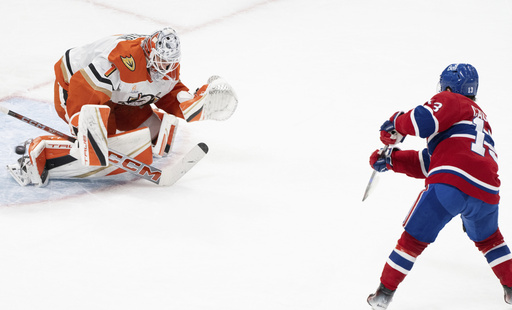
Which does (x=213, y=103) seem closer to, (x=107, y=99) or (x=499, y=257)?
(x=107, y=99)

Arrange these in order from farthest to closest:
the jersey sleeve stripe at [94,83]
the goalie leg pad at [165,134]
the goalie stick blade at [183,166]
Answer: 1. the goalie leg pad at [165,134]
2. the goalie stick blade at [183,166]
3. the jersey sleeve stripe at [94,83]

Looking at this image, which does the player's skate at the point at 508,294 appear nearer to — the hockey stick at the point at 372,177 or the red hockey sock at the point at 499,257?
the red hockey sock at the point at 499,257

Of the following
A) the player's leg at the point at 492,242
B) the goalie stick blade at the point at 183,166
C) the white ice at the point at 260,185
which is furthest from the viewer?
the goalie stick blade at the point at 183,166

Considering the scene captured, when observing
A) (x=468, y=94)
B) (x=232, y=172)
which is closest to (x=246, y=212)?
(x=232, y=172)

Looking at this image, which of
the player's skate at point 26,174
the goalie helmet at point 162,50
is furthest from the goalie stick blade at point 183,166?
the player's skate at point 26,174

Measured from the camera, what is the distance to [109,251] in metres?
2.87

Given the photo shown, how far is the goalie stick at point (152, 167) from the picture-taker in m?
3.37

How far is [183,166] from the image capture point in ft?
11.4

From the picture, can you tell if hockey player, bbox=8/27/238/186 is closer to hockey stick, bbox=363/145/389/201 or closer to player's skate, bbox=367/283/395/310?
hockey stick, bbox=363/145/389/201

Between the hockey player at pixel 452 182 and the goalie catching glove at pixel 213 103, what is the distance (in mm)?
1127

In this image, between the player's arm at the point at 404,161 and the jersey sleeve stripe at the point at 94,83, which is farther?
the jersey sleeve stripe at the point at 94,83

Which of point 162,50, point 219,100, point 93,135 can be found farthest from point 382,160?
point 93,135

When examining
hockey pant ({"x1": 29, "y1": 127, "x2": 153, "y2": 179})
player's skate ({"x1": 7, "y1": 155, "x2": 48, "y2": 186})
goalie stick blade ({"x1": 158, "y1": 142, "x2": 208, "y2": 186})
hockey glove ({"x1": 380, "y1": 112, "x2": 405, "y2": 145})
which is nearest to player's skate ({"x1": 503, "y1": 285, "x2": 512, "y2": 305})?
hockey glove ({"x1": 380, "y1": 112, "x2": 405, "y2": 145})

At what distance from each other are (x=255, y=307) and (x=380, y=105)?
2263 mm
